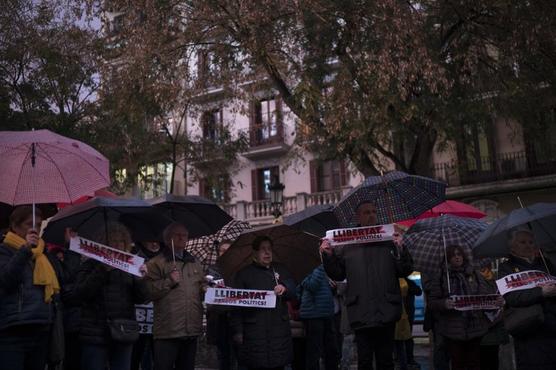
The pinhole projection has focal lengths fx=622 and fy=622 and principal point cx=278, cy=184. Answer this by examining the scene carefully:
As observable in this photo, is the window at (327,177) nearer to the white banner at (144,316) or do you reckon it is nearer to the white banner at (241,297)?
the white banner at (144,316)

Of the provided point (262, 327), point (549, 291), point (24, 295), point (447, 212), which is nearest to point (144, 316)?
point (262, 327)

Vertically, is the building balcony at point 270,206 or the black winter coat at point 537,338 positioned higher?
the building balcony at point 270,206

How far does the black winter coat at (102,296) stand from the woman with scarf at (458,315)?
294 centimetres

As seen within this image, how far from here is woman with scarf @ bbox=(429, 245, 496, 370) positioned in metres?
6.18

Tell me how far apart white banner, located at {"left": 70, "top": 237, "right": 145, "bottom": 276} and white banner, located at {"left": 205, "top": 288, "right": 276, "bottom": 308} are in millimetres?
827

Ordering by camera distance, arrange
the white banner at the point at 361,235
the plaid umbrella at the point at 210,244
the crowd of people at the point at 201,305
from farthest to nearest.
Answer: the plaid umbrella at the point at 210,244 < the white banner at the point at 361,235 < the crowd of people at the point at 201,305

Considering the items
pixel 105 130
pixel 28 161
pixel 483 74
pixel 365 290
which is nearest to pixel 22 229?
pixel 28 161

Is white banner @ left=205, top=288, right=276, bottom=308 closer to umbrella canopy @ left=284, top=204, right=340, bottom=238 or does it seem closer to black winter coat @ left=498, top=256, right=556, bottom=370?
umbrella canopy @ left=284, top=204, right=340, bottom=238

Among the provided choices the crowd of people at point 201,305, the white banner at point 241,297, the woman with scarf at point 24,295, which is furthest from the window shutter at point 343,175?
the woman with scarf at point 24,295

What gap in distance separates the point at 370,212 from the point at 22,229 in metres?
3.12

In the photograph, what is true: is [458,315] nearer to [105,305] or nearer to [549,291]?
[549,291]

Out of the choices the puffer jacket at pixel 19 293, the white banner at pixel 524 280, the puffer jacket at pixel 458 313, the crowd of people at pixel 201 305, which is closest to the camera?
the puffer jacket at pixel 19 293

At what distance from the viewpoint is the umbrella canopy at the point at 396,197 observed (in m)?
6.75

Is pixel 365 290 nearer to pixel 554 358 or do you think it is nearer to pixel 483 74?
pixel 554 358
